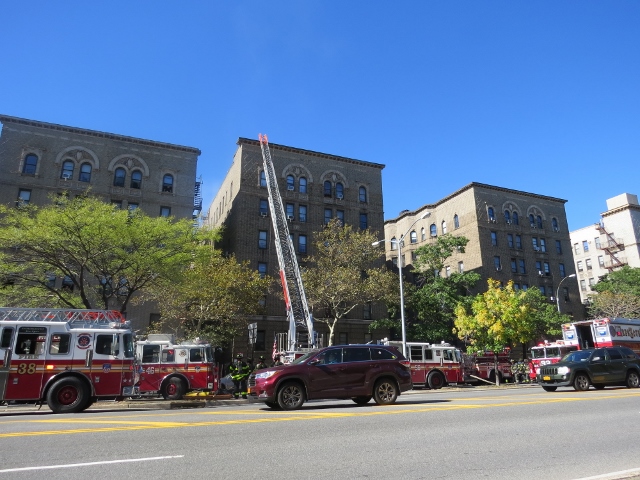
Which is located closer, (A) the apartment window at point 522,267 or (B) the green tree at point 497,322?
(B) the green tree at point 497,322

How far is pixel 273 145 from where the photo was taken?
42.2 m

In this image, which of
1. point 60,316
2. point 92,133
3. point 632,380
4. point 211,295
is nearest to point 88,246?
point 60,316

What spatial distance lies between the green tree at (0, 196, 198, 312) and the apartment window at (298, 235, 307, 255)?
15700 mm

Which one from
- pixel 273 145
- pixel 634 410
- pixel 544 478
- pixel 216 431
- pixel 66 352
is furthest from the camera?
pixel 273 145

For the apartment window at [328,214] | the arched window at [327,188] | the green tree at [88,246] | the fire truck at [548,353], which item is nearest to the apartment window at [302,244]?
the apartment window at [328,214]

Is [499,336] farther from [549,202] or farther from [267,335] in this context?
[549,202]

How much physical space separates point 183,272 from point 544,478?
2326 centimetres

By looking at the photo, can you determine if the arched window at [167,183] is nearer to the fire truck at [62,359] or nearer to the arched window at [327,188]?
the arched window at [327,188]

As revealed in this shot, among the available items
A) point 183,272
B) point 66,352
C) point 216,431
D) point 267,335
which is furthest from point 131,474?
point 267,335

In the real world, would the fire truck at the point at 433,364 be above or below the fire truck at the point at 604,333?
below

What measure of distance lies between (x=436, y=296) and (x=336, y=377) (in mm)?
28406

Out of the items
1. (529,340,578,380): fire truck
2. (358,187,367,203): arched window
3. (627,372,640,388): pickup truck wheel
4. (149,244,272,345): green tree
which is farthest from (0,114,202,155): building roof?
(627,372,640,388): pickup truck wheel

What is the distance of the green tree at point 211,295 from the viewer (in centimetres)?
2805

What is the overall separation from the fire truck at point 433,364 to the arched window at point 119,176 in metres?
25.5
